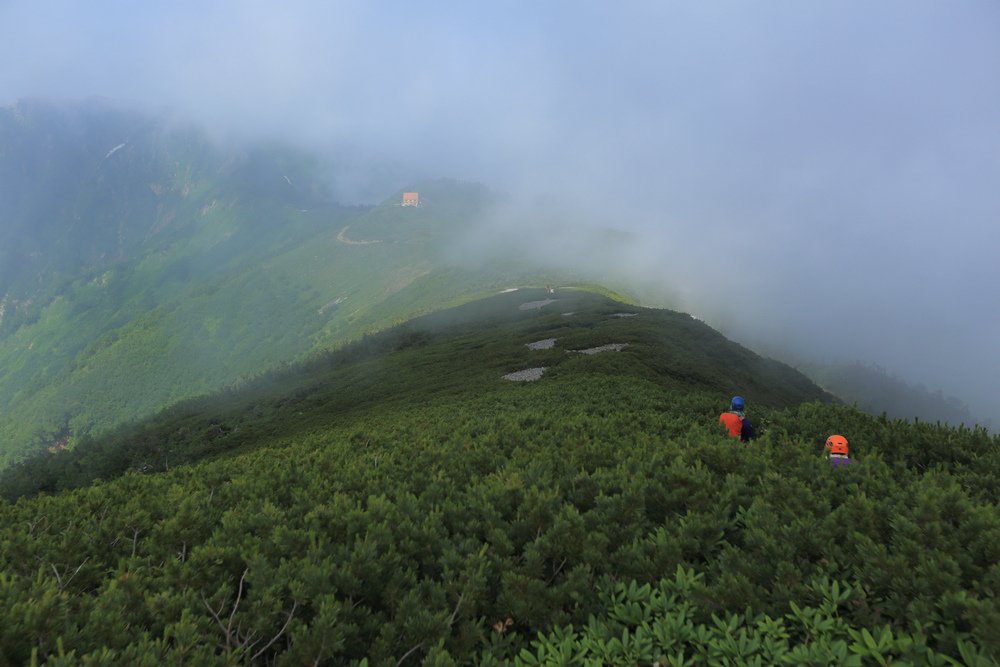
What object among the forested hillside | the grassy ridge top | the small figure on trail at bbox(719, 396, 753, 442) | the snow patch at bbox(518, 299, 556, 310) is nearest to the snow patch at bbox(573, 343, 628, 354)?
the grassy ridge top

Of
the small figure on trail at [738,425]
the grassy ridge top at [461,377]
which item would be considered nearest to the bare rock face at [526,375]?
the grassy ridge top at [461,377]

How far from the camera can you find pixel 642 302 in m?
154

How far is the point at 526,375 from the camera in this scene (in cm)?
4178

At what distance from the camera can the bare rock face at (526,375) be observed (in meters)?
39.9

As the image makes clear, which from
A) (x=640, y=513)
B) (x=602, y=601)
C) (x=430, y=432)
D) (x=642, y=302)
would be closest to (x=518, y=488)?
(x=640, y=513)

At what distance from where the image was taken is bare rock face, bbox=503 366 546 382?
1570 inches

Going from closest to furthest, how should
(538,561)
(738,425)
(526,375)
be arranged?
(538,561) → (738,425) → (526,375)

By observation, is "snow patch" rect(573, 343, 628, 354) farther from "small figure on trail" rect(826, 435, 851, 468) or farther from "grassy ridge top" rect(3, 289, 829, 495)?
"small figure on trail" rect(826, 435, 851, 468)

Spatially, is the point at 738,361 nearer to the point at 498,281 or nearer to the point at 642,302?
the point at 642,302

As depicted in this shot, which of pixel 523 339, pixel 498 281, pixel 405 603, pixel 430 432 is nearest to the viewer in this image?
pixel 405 603

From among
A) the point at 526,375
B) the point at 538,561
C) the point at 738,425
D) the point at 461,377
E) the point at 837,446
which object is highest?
the point at 538,561

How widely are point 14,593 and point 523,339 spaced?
186 ft

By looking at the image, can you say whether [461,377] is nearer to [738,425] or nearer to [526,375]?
[526,375]

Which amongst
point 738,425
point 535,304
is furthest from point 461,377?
point 535,304
